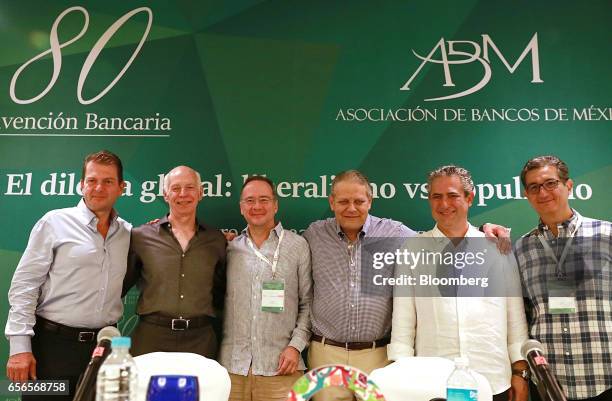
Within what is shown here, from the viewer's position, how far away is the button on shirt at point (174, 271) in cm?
302

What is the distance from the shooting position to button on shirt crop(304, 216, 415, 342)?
302cm

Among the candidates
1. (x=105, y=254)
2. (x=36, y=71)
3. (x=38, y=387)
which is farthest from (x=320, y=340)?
(x=36, y=71)

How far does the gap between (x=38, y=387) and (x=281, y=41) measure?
2.76 meters

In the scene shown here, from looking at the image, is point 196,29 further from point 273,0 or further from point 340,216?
point 340,216

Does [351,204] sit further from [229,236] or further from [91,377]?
[91,377]

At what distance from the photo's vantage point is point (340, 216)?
3121 mm

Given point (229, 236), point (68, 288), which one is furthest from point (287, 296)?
point (68, 288)

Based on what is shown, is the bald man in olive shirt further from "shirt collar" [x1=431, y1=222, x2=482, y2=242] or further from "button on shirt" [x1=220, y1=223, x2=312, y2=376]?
"shirt collar" [x1=431, y1=222, x2=482, y2=242]

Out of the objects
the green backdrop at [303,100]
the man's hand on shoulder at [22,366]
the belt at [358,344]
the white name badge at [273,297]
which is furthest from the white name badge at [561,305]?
the man's hand on shoulder at [22,366]

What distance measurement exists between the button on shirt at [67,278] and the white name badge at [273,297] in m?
0.88

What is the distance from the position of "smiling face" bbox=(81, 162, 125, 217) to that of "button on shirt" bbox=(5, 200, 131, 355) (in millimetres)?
76

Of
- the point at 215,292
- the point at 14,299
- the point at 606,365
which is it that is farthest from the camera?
the point at 215,292

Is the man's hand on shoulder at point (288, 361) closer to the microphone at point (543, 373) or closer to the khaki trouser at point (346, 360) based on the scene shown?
the khaki trouser at point (346, 360)

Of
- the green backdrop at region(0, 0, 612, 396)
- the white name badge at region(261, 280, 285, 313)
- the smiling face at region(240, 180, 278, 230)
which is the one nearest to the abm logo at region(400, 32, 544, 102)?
the green backdrop at region(0, 0, 612, 396)
